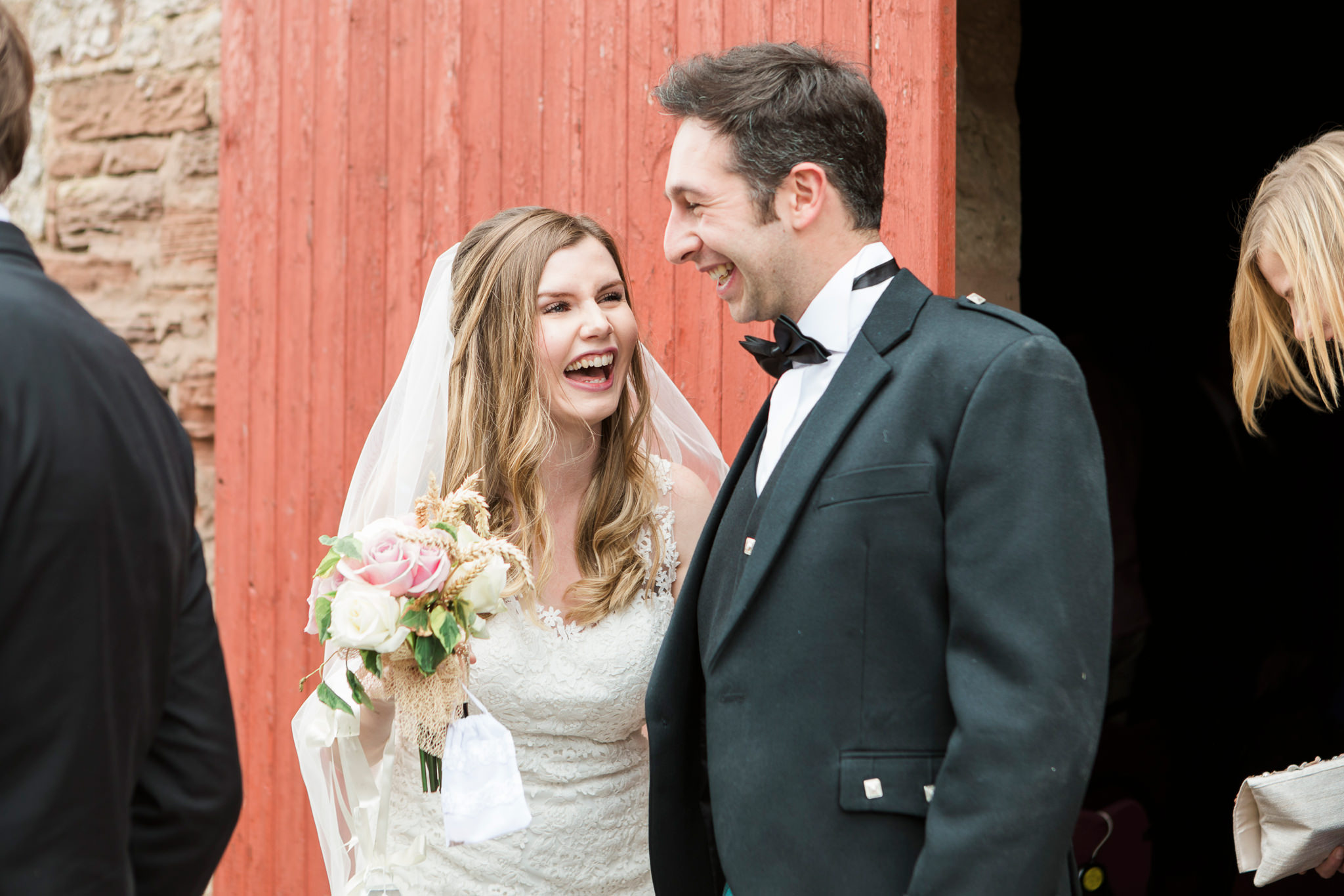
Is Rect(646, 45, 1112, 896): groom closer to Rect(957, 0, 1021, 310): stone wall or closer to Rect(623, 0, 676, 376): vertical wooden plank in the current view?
Rect(623, 0, 676, 376): vertical wooden plank

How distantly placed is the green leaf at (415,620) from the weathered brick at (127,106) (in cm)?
331

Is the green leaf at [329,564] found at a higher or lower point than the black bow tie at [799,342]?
lower

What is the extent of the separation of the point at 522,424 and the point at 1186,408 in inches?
106

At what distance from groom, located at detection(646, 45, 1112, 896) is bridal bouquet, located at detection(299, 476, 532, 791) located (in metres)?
0.35

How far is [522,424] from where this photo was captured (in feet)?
8.18

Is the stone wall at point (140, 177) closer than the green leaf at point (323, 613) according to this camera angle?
No

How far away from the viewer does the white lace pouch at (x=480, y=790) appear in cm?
199

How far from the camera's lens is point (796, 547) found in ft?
5.40

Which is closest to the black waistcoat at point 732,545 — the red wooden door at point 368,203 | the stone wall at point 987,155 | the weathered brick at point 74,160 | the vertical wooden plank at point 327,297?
the red wooden door at point 368,203

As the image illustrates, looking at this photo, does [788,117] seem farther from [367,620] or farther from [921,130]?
[367,620]

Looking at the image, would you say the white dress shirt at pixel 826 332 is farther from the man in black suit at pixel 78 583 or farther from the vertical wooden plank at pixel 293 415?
the vertical wooden plank at pixel 293 415

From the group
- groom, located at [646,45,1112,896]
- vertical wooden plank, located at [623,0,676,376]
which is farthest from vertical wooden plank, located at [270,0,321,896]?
groom, located at [646,45,1112,896]

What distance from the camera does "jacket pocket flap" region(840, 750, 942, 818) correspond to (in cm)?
155

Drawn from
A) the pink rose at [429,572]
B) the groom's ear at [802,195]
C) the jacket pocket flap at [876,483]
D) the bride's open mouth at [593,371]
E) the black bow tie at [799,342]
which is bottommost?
the pink rose at [429,572]
